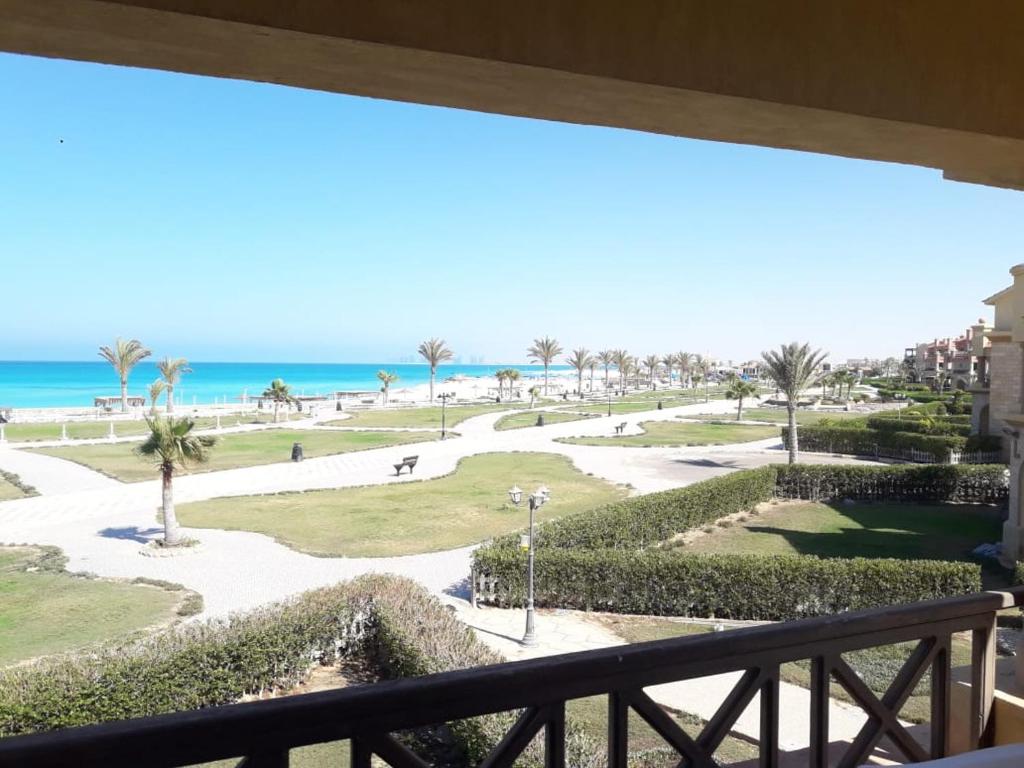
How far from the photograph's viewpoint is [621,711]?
1.53m

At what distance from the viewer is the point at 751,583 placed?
973cm

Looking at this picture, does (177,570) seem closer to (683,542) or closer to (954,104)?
(683,542)

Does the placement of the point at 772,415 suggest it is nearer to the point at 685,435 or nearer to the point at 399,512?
the point at 685,435

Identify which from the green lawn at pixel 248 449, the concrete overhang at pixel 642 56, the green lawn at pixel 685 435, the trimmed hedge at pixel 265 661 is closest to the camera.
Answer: the concrete overhang at pixel 642 56

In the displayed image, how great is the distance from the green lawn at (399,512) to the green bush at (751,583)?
4307 mm

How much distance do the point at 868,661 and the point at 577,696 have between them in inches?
313

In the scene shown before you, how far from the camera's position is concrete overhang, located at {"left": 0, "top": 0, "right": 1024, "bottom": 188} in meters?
1.28

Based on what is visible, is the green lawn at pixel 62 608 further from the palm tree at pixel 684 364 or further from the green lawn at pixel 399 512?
the palm tree at pixel 684 364

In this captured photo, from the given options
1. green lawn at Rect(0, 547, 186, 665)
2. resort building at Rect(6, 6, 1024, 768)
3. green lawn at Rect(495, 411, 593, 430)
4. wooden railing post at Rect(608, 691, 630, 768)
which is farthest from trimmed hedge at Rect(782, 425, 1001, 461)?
wooden railing post at Rect(608, 691, 630, 768)

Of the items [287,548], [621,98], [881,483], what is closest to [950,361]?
[881,483]

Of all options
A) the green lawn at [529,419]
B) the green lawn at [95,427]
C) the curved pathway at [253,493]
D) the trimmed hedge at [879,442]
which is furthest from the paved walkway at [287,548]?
the green lawn at [529,419]

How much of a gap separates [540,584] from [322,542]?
559 cm

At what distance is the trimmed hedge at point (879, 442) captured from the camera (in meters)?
22.8

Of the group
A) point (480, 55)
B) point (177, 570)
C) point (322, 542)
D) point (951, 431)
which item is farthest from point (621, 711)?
point (951, 431)
